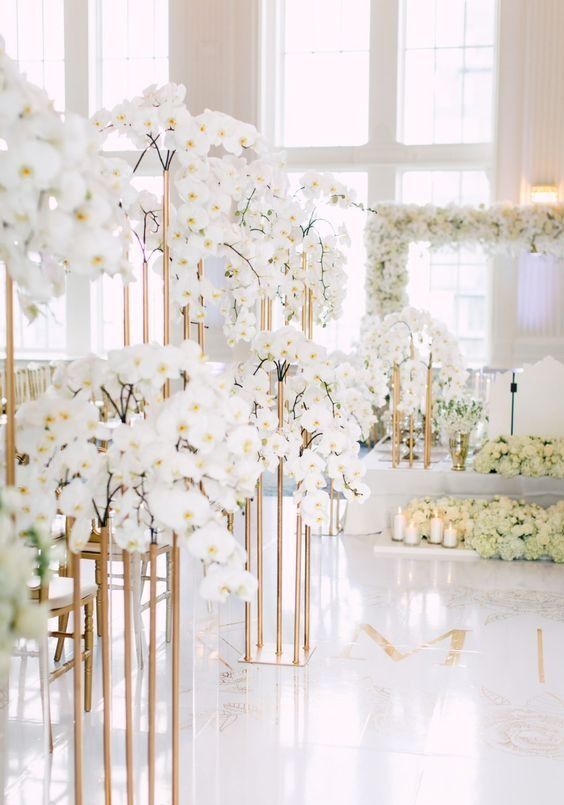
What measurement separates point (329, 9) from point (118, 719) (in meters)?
11.5

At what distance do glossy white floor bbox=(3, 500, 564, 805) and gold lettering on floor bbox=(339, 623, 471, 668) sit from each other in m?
0.01

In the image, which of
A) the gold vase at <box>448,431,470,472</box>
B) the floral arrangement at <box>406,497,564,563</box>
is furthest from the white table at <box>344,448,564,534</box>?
the floral arrangement at <box>406,497,564,563</box>

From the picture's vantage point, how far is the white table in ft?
23.6

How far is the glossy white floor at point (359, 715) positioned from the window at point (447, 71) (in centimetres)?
884

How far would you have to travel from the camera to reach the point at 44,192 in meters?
1.65

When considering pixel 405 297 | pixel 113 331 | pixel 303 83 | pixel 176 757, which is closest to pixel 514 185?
pixel 405 297

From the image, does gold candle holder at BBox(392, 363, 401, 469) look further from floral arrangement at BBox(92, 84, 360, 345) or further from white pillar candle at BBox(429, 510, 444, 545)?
floral arrangement at BBox(92, 84, 360, 345)

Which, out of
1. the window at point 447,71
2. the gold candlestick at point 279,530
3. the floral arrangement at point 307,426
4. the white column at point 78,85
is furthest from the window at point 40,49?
the floral arrangement at point 307,426

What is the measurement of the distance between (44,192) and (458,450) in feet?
19.6

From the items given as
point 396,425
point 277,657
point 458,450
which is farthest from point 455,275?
point 277,657

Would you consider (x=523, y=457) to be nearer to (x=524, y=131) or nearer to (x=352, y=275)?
(x=524, y=131)

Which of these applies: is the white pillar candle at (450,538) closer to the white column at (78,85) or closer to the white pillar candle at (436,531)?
the white pillar candle at (436,531)

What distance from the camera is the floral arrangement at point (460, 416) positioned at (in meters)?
7.23

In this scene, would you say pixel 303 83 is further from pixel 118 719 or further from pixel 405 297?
pixel 118 719
